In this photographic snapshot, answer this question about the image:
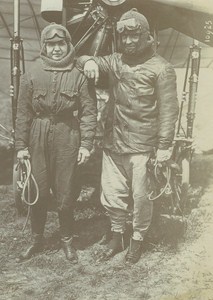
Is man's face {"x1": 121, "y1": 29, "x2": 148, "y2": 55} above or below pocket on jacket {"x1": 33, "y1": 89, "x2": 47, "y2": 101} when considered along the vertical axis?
above

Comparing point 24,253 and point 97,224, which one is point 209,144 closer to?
point 97,224

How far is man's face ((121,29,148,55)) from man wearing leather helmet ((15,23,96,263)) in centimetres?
52

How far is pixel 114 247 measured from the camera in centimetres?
571

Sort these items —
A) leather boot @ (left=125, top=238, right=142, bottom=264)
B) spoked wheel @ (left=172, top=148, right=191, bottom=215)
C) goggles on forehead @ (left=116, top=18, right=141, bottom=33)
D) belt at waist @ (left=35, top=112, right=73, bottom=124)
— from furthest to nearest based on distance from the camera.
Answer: spoked wheel @ (left=172, top=148, right=191, bottom=215), leather boot @ (left=125, top=238, right=142, bottom=264), belt at waist @ (left=35, top=112, right=73, bottom=124), goggles on forehead @ (left=116, top=18, right=141, bottom=33)

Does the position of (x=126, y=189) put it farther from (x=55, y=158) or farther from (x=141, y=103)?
(x=141, y=103)

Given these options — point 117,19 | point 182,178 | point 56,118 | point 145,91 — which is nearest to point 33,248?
point 56,118

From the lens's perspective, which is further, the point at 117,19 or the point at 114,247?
the point at 117,19

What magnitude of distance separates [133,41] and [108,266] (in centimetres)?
233

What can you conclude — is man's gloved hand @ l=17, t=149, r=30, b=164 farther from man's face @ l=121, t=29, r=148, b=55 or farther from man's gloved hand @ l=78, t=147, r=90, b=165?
man's face @ l=121, t=29, r=148, b=55

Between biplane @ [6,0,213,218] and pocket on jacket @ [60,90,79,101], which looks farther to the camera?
biplane @ [6,0,213,218]

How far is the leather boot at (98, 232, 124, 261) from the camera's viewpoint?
18.5 feet

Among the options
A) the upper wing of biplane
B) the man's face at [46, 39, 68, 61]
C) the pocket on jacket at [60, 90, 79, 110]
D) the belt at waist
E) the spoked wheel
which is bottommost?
the spoked wheel

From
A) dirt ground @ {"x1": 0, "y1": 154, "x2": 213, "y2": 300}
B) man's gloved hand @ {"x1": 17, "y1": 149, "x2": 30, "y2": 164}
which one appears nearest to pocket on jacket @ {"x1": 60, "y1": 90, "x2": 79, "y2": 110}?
man's gloved hand @ {"x1": 17, "y1": 149, "x2": 30, "y2": 164}

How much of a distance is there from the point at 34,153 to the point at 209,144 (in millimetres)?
5624
